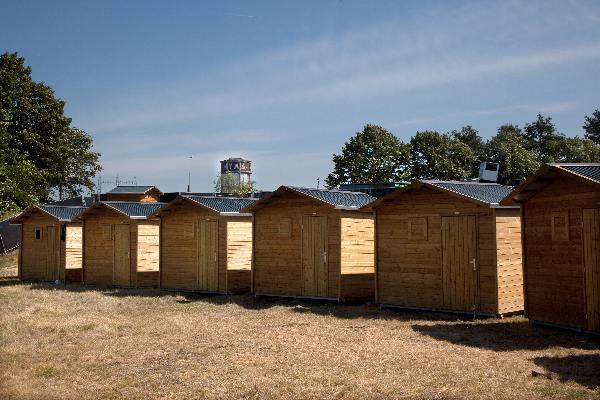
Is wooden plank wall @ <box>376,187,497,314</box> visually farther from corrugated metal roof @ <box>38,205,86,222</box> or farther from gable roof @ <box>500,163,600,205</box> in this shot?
corrugated metal roof @ <box>38,205,86,222</box>

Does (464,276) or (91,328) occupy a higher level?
(464,276)

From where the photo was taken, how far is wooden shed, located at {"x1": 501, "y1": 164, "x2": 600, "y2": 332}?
1170 centimetres

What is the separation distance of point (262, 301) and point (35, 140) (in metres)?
32.6

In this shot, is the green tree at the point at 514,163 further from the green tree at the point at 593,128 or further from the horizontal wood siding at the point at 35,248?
the horizontal wood siding at the point at 35,248

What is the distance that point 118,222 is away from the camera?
984 inches

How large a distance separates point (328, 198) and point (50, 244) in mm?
15535

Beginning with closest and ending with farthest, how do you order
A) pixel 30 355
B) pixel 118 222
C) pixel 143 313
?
pixel 30 355, pixel 143 313, pixel 118 222

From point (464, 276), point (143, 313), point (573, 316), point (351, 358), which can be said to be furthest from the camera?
point (143, 313)

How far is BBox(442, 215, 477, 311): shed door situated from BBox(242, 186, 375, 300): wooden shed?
359cm

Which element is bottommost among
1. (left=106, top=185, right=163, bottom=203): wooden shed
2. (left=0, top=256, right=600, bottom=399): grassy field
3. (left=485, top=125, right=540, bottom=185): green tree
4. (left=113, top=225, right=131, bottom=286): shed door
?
(left=0, top=256, right=600, bottom=399): grassy field

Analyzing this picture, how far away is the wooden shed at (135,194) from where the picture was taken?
4962 centimetres

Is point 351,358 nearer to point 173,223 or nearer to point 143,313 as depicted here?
point 143,313

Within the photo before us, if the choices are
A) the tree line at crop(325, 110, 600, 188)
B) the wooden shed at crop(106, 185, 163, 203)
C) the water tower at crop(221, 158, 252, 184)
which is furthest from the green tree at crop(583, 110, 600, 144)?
the water tower at crop(221, 158, 252, 184)

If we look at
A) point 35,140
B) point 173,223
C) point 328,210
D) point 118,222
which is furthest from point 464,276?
point 35,140
